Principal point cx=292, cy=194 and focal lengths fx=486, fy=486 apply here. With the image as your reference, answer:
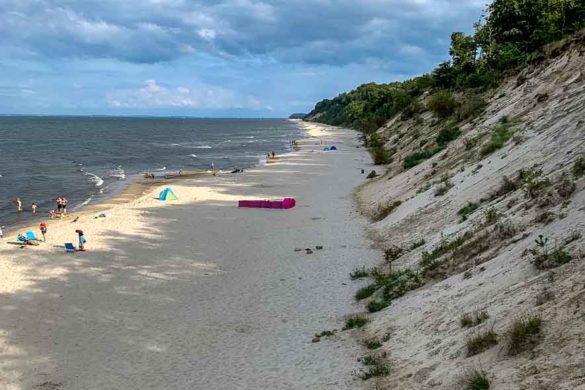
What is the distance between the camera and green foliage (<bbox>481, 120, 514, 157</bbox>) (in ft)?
77.5

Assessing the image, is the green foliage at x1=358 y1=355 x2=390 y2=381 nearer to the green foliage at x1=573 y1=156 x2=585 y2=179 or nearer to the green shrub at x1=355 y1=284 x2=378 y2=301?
the green shrub at x1=355 y1=284 x2=378 y2=301

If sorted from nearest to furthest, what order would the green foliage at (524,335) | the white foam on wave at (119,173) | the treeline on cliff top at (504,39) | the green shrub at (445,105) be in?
the green foliage at (524,335) < the treeline on cliff top at (504,39) < the green shrub at (445,105) < the white foam on wave at (119,173)

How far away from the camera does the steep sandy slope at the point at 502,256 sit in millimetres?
8102

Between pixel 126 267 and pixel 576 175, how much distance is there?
1778cm

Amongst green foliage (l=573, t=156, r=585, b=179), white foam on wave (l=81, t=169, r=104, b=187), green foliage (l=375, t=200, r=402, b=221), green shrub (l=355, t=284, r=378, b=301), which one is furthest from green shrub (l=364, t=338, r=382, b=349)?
white foam on wave (l=81, t=169, r=104, b=187)

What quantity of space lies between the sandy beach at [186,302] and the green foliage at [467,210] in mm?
3928

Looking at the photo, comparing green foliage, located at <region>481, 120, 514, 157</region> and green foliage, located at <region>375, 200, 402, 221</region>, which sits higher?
green foliage, located at <region>481, 120, 514, 157</region>

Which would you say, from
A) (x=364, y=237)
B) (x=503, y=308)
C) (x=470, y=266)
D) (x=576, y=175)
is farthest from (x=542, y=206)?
(x=364, y=237)

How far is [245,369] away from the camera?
1248 centimetres

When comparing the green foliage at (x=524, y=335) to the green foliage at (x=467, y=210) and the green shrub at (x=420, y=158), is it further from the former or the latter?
the green shrub at (x=420, y=158)

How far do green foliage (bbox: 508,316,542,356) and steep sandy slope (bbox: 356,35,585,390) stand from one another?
0.13 feet

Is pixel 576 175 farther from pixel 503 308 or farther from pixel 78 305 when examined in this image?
pixel 78 305

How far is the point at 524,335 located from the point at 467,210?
11073mm

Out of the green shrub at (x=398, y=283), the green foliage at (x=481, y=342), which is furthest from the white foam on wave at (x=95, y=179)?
the green foliage at (x=481, y=342)
